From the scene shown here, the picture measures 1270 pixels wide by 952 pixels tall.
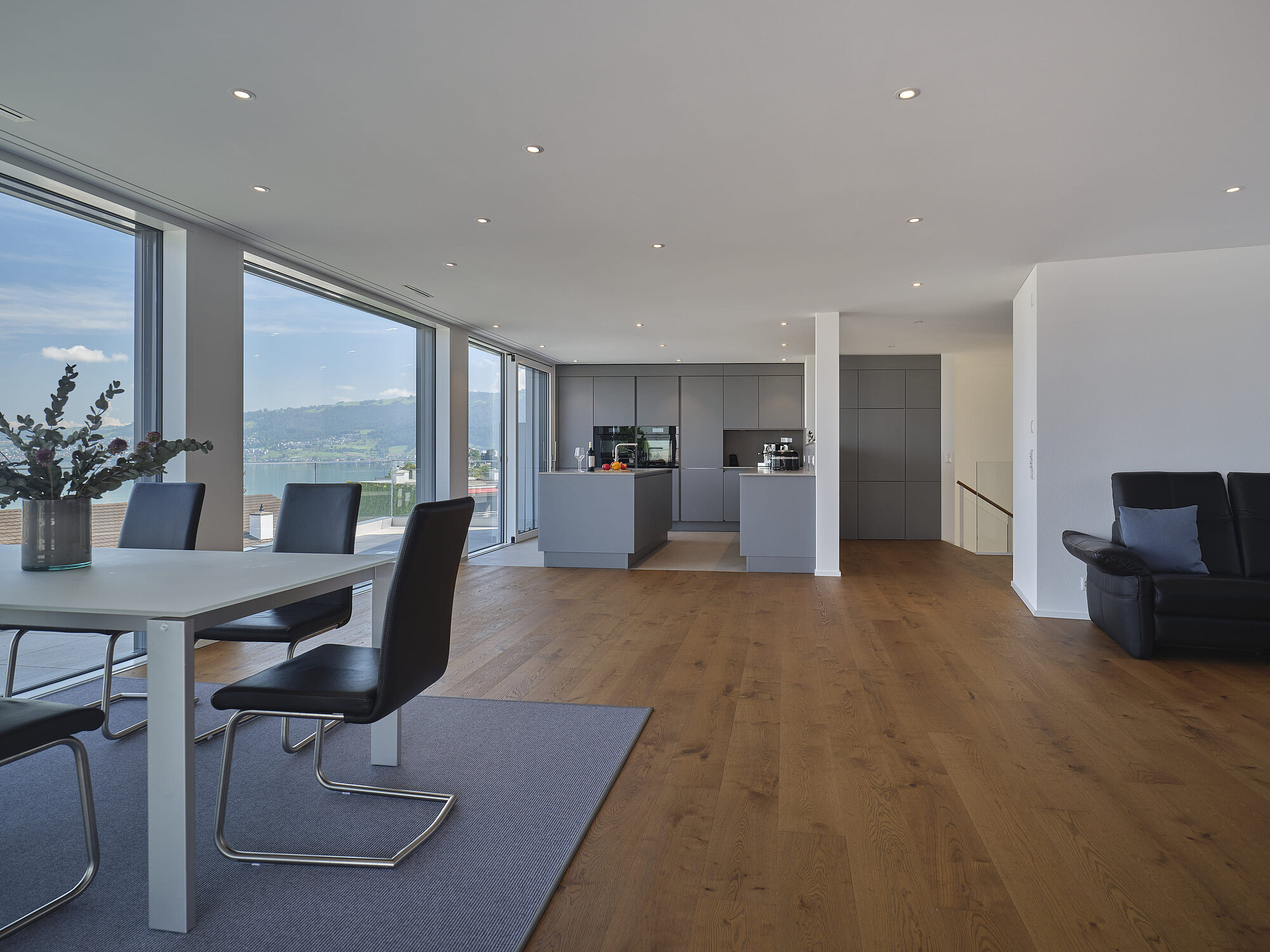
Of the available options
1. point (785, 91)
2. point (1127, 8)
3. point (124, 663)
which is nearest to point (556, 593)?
point (124, 663)

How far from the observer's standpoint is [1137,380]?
4914mm

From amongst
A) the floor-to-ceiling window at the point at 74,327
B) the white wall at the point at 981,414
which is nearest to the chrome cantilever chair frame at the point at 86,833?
the floor-to-ceiling window at the point at 74,327

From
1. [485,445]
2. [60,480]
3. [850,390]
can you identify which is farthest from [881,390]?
[60,480]

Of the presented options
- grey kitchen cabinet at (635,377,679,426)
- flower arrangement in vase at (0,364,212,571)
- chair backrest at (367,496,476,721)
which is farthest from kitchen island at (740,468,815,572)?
flower arrangement in vase at (0,364,212,571)

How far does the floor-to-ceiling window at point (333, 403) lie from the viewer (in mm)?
4984

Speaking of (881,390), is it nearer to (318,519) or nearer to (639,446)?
(639,446)

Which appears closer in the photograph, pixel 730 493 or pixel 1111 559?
pixel 1111 559

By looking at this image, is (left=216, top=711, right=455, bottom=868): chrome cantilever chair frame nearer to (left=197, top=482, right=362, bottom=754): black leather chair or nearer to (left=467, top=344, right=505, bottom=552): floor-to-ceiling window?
(left=197, top=482, right=362, bottom=754): black leather chair

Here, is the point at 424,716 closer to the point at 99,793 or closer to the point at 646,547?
the point at 99,793

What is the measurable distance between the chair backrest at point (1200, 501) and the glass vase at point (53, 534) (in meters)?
5.15

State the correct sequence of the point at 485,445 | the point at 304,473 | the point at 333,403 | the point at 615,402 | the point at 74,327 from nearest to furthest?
the point at 74,327 → the point at 304,473 → the point at 333,403 → the point at 485,445 → the point at 615,402

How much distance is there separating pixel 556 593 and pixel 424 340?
9.76ft

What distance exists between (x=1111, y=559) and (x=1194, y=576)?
16.7 inches

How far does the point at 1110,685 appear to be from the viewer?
3.56m
